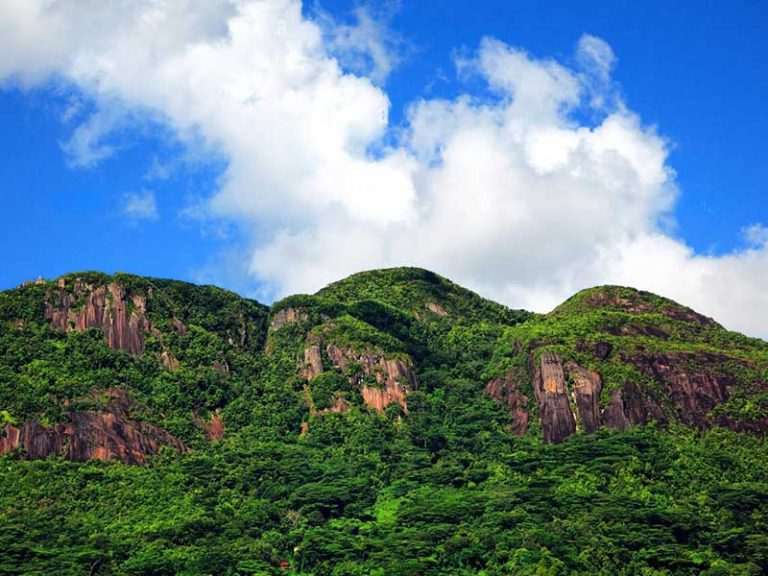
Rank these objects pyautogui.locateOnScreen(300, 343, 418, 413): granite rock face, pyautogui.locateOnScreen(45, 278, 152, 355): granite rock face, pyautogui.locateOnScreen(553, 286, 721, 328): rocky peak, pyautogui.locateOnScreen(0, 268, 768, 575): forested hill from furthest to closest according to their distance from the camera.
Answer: pyautogui.locateOnScreen(553, 286, 721, 328): rocky peak → pyautogui.locateOnScreen(45, 278, 152, 355): granite rock face → pyautogui.locateOnScreen(300, 343, 418, 413): granite rock face → pyautogui.locateOnScreen(0, 268, 768, 575): forested hill

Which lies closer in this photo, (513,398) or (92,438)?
(92,438)

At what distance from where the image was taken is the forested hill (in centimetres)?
10381

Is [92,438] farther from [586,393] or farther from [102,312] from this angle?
[586,393]

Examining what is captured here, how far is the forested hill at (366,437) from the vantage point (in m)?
104

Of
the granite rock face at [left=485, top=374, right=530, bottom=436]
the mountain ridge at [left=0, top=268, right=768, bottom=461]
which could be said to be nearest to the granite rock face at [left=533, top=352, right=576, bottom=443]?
the mountain ridge at [left=0, top=268, right=768, bottom=461]

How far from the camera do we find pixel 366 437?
137875mm

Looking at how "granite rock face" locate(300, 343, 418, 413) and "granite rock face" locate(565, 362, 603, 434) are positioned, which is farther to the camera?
"granite rock face" locate(300, 343, 418, 413)

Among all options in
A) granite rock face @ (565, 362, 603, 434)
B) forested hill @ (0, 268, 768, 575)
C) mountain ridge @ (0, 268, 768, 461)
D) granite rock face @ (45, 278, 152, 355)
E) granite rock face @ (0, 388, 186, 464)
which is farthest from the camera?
granite rock face @ (45, 278, 152, 355)

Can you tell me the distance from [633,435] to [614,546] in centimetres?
2899

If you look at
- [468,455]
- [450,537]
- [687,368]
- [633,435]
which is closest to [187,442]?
[468,455]

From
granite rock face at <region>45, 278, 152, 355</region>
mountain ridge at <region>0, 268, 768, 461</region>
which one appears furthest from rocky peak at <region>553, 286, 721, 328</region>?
granite rock face at <region>45, 278, 152, 355</region>

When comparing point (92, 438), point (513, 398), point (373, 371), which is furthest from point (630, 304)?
point (92, 438)

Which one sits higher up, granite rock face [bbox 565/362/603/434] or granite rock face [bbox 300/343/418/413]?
granite rock face [bbox 300/343/418/413]

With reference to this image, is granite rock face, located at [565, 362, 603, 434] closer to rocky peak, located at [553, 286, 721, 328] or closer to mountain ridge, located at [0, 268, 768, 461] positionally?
mountain ridge, located at [0, 268, 768, 461]
